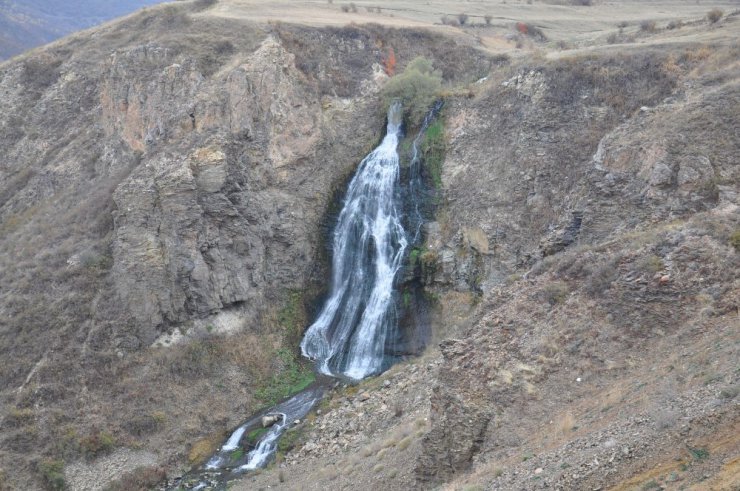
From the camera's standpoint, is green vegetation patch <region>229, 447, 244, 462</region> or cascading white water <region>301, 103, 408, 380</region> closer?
green vegetation patch <region>229, 447, 244, 462</region>

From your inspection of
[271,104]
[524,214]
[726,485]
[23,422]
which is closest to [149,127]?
[271,104]

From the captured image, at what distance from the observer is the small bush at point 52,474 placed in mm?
23453

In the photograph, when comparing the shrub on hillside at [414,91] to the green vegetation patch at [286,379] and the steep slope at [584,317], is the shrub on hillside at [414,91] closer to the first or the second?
the steep slope at [584,317]

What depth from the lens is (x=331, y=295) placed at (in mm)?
31547

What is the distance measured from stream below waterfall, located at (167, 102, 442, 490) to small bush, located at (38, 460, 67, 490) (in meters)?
5.03

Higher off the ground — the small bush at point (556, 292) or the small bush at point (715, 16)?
the small bush at point (715, 16)

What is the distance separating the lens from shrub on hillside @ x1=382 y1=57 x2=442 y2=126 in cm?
3481

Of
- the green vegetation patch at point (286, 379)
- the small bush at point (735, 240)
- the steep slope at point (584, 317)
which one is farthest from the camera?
the green vegetation patch at point (286, 379)

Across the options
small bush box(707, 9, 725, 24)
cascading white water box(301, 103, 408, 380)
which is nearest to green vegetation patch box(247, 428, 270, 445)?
cascading white water box(301, 103, 408, 380)

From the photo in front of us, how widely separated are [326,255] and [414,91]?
951cm

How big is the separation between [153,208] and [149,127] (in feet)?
21.6

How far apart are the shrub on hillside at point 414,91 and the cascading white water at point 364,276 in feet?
6.91

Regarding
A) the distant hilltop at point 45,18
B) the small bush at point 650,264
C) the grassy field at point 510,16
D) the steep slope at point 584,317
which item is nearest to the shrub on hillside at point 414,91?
the steep slope at point 584,317

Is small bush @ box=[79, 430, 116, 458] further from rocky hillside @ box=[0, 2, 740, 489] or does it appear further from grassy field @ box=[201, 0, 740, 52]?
grassy field @ box=[201, 0, 740, 52]
